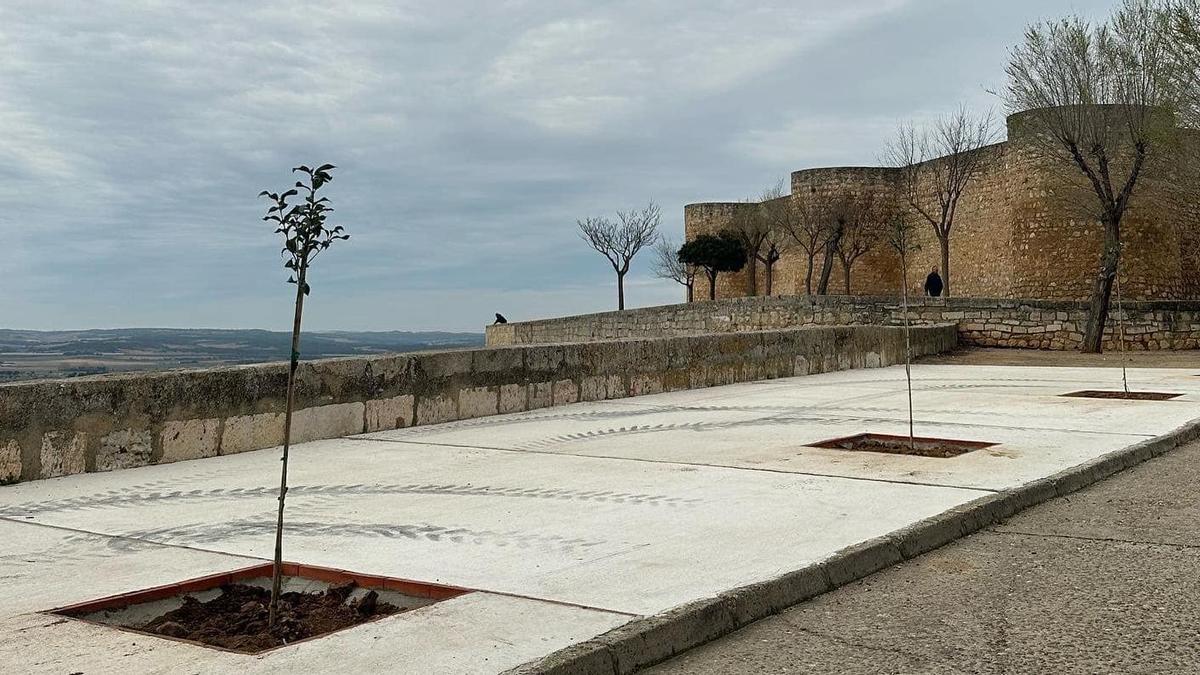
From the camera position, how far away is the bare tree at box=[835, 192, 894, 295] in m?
42.3

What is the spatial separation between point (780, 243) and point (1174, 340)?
2693 centimetres

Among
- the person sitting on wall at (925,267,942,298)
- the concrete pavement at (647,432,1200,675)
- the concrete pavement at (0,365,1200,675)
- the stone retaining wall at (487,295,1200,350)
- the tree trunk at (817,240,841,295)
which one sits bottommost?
the concrete pavement at (647,432,1200,675)

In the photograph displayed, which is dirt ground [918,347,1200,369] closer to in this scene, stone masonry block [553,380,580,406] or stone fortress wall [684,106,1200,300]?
stone fortress wall [684,106,1200,300]

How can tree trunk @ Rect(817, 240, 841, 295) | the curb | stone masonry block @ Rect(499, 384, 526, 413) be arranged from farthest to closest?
tree trunk @ Rect(817, 240, 841, 295)
stone masonry block @ Rect(499, 384, 526, 413)
the curb

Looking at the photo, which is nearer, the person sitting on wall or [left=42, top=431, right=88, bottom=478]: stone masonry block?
[left=42, top=431, right=88, bottom=478]: stone masonry block

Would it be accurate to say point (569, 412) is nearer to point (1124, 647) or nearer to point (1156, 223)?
point (1124, 647)

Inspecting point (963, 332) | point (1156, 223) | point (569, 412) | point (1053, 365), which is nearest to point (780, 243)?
point (1156, 223)

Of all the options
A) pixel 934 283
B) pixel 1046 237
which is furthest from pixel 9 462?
pixel 934 283

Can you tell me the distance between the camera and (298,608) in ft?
11.7

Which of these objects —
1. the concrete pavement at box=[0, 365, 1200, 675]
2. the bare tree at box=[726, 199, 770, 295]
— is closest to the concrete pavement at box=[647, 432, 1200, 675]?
the concrete pavement at box=[0, 365, 1200, 675]

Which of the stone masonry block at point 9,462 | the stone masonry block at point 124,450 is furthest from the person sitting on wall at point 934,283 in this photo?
the stone masonry block at point 9,462

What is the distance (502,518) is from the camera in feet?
16.6

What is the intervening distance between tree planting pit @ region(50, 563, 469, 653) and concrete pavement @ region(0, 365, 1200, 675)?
13cm

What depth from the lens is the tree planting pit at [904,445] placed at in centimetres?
749
